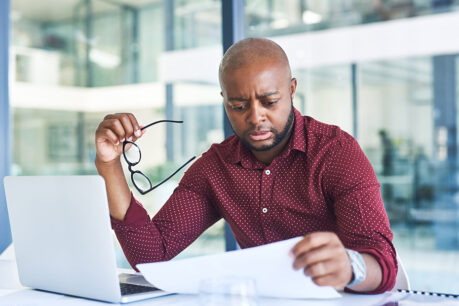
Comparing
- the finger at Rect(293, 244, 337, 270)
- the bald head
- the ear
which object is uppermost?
the bald head

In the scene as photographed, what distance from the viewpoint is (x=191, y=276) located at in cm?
100

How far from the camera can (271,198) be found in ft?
4.76

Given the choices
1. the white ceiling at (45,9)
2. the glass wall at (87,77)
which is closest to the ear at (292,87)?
the glass wall at (87,77)

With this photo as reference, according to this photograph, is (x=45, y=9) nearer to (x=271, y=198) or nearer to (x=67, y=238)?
(x=271, y=198)

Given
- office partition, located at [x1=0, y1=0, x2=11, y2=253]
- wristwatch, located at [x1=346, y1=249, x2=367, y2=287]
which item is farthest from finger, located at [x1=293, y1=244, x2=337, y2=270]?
office partition, located at [x1=0, y1=0, x2=11, y2=253]

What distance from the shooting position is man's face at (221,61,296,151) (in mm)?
1403

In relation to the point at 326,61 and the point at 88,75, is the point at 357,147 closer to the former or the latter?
the point at 326,61

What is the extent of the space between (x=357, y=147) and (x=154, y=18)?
2.94 m

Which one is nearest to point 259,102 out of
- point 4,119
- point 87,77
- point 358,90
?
point 4,119

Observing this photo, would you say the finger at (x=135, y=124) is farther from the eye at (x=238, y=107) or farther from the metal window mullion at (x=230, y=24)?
the metal window mullion at (x=230, y=24)

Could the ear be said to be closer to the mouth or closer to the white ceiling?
the mouth

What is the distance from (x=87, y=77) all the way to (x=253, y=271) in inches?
149

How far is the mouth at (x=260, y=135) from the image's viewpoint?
1421mm

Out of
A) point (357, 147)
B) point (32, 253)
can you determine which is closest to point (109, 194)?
point (32, 253)
